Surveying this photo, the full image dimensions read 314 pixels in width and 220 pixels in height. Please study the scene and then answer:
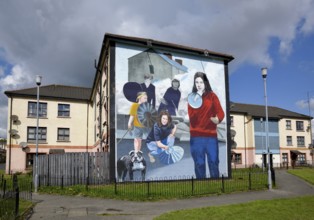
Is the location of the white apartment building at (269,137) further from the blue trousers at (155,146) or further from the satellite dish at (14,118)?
the satellite dish at (14,118)

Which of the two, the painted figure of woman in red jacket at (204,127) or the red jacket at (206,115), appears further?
the red jacket at (206,115)

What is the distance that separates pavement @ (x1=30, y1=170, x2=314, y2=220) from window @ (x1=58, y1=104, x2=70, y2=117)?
70.4 ft

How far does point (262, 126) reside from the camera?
48.1 m

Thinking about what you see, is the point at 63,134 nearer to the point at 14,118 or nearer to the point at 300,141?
the point at 14,118

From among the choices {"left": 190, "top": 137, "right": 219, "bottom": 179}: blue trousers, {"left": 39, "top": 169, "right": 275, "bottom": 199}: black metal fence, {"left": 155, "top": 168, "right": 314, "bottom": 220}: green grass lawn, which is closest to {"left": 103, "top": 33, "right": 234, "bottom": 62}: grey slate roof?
{"left": 190, "top": 137, "right": 219, "bottom": 179}: blue trousers

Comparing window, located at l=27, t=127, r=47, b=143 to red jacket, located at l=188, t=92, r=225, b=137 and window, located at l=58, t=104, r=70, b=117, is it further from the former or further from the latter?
red jacket, located at l=188, t=92, r=225, b=137

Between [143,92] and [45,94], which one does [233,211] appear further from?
[45,94]

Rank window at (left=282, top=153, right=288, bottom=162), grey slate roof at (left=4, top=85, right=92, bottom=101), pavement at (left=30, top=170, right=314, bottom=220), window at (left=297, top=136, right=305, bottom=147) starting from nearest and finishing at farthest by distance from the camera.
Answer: pavement at (left=30, top=170, right=314, bottom=220) → grey slate roof at (left=4, top=85, right=92, bottom=101) → window at (left=282, top=153, right=288, bottom=162) → window at (left=297, top=136, right=305, bottom=147)

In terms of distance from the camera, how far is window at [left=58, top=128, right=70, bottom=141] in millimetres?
37375

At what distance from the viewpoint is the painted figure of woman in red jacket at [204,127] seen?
2428 centimetres

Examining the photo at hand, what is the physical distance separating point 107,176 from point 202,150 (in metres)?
7.90

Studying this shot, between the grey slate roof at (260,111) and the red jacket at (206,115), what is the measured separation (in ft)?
69.9

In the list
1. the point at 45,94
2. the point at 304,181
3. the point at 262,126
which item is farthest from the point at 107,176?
the point at 262,126

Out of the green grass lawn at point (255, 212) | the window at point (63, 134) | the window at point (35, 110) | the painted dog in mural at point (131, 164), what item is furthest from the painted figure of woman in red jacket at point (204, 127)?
the window at point (35, 110)
